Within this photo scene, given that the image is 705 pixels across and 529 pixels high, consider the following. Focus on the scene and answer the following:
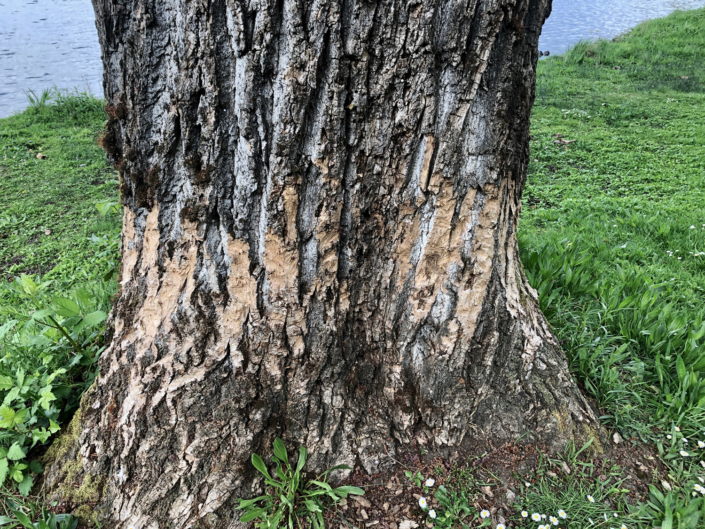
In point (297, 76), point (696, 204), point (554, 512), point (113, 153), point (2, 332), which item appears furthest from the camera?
point (696, 204)

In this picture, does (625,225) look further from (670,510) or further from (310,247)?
(310,247)

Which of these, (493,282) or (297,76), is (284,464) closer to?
(493,282)

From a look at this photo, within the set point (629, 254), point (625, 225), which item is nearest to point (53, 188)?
point (629, 254)

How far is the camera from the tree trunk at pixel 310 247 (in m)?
1.37

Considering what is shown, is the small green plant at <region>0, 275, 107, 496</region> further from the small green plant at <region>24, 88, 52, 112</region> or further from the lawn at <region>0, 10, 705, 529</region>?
the small green plant at <region>24, 88, 52, 112</region>

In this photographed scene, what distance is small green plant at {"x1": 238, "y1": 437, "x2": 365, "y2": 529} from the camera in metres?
1.77

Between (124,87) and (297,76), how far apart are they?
0.58m

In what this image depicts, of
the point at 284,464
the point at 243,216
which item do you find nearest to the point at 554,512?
the point at 284,464

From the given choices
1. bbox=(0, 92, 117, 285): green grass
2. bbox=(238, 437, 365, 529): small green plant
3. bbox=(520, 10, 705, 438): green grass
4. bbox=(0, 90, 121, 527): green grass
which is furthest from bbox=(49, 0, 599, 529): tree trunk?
bbox=(0, 92, 117, 285): green grass

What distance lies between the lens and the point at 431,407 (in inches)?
77.4

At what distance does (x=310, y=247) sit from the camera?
1601mm

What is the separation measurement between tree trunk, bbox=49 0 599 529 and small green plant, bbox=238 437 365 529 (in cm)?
8

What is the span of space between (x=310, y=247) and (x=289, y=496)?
3.30 feet

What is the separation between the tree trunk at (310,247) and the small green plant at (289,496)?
76mm
